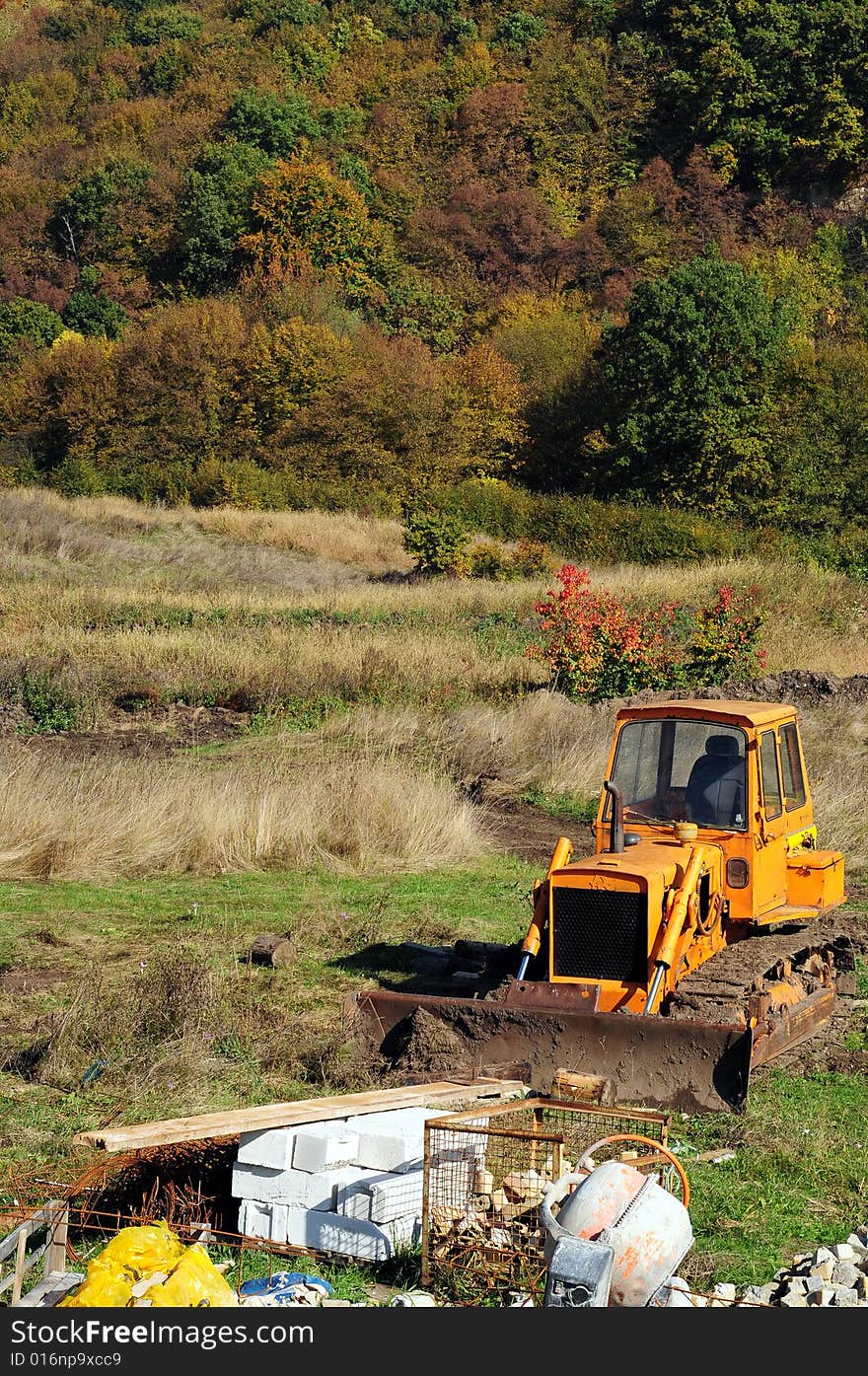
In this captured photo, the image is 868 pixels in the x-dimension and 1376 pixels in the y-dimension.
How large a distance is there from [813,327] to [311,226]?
2506 cm

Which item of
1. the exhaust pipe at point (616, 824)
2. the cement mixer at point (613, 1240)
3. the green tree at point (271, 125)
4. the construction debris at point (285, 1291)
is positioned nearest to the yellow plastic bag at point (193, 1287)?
the construction debris at point (285, 1291)

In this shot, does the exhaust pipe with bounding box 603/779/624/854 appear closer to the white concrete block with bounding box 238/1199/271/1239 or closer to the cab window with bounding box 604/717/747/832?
the cab window with bounding box 604/717/747/832

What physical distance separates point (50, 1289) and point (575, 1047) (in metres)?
3.86

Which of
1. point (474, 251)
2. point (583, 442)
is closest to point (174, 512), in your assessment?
point (583, 442)

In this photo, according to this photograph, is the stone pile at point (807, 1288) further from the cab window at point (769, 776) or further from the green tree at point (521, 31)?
the green tree at point (521, 31)

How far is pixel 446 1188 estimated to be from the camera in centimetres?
626

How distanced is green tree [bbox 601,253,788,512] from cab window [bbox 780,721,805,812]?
122 feet

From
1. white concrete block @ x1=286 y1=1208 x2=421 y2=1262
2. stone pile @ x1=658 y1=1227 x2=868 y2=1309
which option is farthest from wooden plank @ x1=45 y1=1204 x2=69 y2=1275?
stone pile @ x1=658 y1=1227 x2=868 y2=1309

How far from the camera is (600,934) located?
29.5 feet

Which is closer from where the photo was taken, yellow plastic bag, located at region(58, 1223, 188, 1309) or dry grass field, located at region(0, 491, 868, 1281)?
yellow plastic bag, located at region(58, 1223, 188, 1309)

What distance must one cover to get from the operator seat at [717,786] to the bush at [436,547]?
92.4ft

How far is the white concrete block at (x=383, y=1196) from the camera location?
611 centimetres

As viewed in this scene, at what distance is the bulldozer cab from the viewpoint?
32.0 feet

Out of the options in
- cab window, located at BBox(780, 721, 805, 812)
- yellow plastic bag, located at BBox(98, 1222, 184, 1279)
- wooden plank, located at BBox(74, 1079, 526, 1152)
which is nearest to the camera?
yellow plastic bag, located at BBox(98, 1222, 184, 1279)
